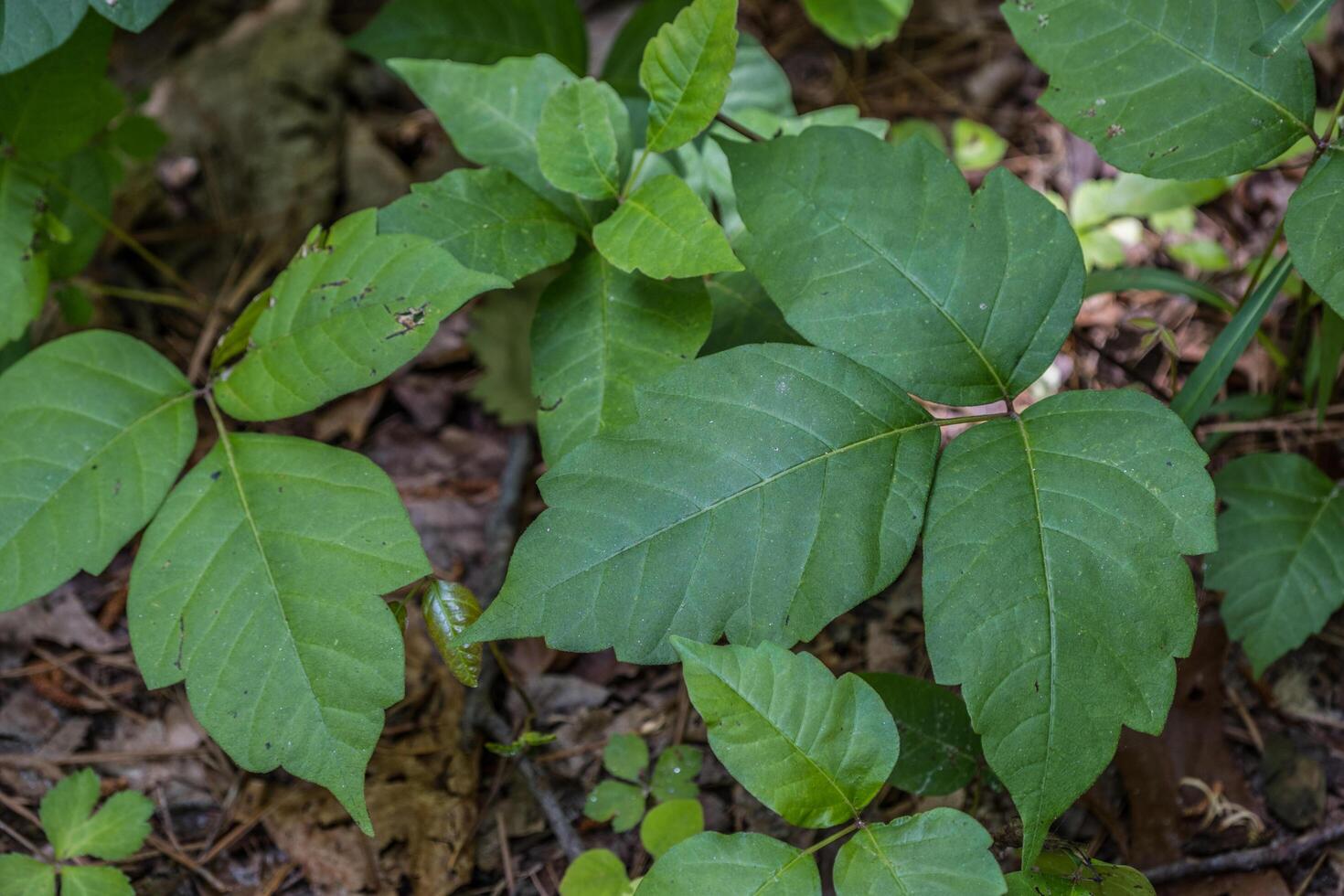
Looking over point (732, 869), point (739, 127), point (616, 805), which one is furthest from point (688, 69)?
point (616, 805)

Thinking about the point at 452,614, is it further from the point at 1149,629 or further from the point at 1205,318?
the point at 1205,318

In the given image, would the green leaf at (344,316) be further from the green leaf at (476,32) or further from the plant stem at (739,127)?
the green leaf at (476,32)

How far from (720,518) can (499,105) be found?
0.96 metres

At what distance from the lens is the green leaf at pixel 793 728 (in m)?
1.40

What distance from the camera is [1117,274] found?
84.0 inches

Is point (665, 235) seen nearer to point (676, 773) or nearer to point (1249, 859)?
point (676, 773)

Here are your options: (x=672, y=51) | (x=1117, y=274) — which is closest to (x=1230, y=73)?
(x=1117, y=274)

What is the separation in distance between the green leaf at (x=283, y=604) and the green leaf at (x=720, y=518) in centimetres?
25

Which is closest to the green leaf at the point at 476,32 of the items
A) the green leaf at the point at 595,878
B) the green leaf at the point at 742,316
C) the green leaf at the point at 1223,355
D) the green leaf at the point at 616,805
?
the green leaf at the point at 742,316

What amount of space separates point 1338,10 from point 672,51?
2.51 m

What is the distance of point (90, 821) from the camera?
1807 millimetres

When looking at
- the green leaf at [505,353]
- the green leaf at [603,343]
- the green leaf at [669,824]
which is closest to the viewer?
the green leaf at [603,343]

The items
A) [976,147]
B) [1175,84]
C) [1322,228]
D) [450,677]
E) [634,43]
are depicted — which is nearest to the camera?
[1322,228]

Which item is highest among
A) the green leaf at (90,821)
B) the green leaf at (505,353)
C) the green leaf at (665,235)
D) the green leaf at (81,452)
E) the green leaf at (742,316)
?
the green leaf at (665,235)
